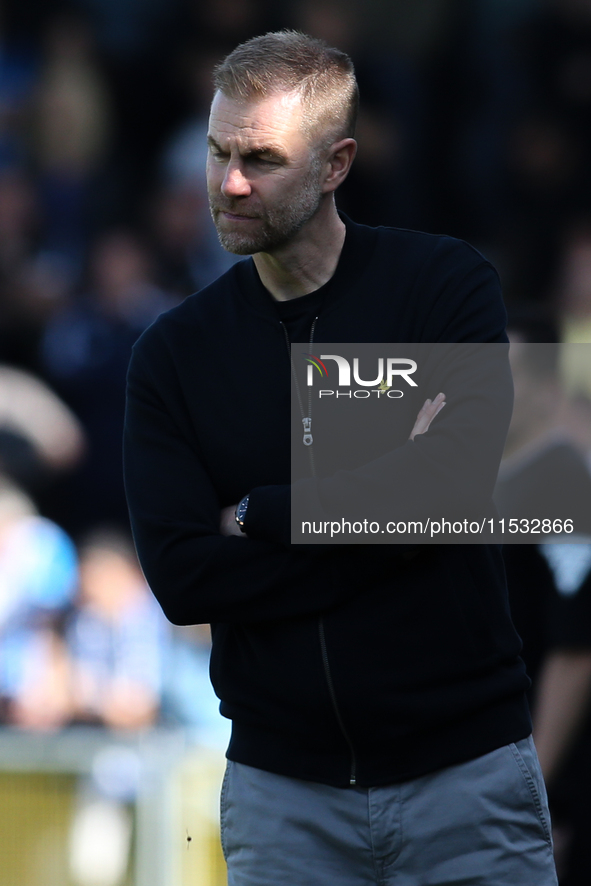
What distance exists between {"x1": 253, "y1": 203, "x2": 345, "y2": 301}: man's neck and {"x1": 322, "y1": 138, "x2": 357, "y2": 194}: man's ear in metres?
0.05

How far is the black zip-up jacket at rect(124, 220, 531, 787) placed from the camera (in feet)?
6.21

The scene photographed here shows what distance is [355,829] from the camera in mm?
1901

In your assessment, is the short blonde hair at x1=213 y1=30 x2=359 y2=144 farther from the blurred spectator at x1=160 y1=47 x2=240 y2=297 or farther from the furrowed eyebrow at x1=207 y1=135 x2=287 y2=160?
the blurred spectator at x1=160 y1=47 x2=240 y2=297

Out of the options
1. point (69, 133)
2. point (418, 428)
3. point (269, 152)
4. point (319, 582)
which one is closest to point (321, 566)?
point (319, 582)

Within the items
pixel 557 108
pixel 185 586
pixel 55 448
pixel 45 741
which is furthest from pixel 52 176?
pixel 185 586

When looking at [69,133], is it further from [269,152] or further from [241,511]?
[241,511]

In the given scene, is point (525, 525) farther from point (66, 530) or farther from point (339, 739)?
point (66, 530)

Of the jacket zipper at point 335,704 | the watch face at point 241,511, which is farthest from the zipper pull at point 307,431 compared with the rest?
the jacket zipper at point 335,704

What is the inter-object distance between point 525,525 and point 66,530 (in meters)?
2.56

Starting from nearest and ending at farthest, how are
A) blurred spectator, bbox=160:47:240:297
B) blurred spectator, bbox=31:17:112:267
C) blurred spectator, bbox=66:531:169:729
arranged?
blurred spectator, bbox=66:531:169:729 → blurred spectator, bbox=160:47:240:297 → blurred spectator, bbox=31:17:112:267

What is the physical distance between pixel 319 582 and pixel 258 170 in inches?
27.0

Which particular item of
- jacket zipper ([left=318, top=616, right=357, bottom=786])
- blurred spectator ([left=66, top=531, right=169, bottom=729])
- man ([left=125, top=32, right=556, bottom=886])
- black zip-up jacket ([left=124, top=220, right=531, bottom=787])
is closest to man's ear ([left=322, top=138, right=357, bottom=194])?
man ([left=125, top=32, right=556, bottom=886])

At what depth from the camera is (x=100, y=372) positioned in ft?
15.9

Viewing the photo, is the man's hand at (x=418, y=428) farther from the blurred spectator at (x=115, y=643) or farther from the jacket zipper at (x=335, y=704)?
the blurred spectator at (x=115, y=643)
